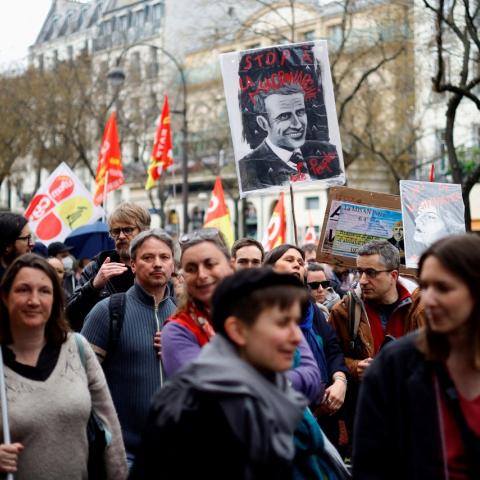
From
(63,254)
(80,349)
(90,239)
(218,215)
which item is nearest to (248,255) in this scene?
(80,349)

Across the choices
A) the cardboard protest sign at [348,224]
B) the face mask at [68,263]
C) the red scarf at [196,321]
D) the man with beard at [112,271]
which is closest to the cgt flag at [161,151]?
the face mask at [68,263]

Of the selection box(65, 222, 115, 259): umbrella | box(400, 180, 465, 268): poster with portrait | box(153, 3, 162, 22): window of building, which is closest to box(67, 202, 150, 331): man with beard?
box(400, 180, 465, 268): poster with portrait

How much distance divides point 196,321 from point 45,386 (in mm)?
721

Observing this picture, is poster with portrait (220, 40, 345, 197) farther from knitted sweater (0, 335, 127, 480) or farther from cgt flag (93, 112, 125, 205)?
cgt flag (93, 112, 125, 205)

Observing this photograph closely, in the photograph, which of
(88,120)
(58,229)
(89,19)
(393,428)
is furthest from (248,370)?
(89,19)

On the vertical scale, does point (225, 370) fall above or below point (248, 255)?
below

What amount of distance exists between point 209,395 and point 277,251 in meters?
3.39

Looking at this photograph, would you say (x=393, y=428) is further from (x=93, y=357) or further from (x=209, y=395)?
(x=93, y=357)

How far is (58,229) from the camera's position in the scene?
42.4ft

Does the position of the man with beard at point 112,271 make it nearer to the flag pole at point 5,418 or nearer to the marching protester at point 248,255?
the marching protester at point 248,255

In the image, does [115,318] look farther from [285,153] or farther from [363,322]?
[285,153]

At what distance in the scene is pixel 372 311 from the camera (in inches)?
246

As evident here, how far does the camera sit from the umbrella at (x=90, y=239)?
11172 millimetres

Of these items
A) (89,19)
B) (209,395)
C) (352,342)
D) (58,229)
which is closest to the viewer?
(209,395)
